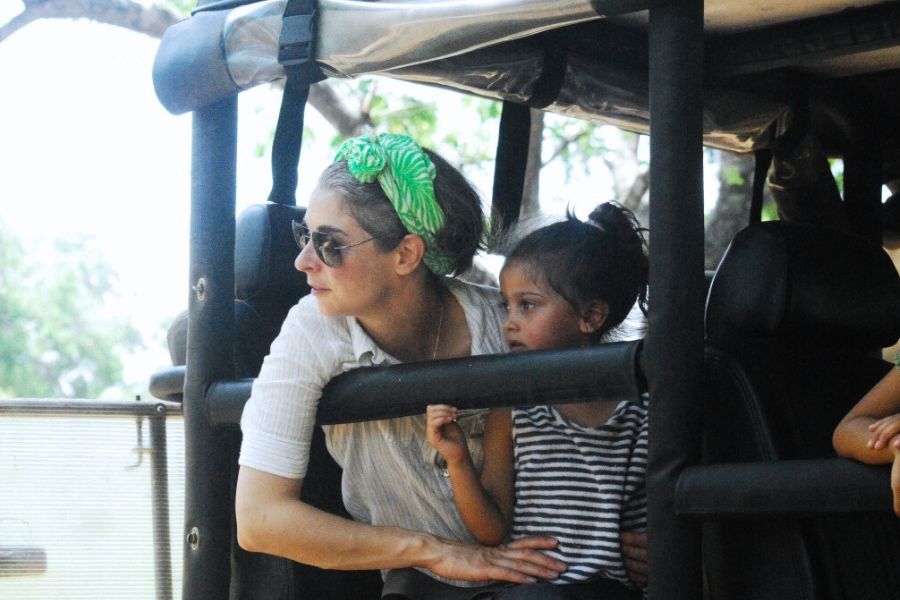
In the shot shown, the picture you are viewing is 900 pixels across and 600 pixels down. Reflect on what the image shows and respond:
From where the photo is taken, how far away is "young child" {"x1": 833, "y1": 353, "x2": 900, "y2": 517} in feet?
5.04

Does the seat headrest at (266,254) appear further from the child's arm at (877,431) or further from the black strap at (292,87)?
the child's arm at (877,431)

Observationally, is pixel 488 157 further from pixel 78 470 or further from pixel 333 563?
pixel 333 563

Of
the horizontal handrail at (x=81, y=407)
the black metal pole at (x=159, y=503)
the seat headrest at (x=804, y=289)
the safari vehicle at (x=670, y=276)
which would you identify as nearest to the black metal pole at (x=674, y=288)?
Result: the safari vehicle at (x=670, y=276)

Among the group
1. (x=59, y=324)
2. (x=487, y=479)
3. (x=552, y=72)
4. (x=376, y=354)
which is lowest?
(x=487, y=479)

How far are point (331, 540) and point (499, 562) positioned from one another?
274 millimetres

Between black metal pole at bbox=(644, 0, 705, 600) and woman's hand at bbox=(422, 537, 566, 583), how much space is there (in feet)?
→ 1.55

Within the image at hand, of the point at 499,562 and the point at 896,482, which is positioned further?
the point at 499,562

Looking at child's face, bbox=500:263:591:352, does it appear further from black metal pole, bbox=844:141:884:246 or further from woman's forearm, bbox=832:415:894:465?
black metal pole, bbox=844:141:884:246

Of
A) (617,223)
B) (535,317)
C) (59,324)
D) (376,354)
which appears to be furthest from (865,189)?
(59,324)

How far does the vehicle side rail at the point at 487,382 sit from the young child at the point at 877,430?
0.84 ft

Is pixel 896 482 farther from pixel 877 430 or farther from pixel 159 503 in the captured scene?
pixel 159 503

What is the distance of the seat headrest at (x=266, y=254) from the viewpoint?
251cm

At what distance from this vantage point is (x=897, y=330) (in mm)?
2154

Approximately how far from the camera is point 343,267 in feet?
7.41
